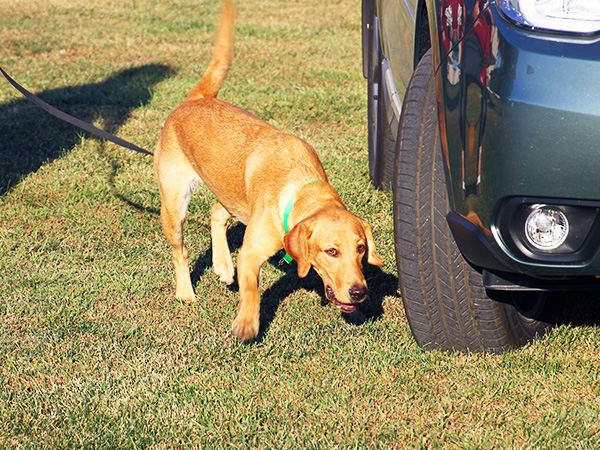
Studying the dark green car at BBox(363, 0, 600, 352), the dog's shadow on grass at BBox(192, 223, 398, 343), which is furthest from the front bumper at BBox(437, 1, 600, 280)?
the dog's shadow on grass at BBox(192, 223, 398, 343)

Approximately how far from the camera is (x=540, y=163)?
83.3 inches

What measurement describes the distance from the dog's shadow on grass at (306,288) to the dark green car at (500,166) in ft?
2.51

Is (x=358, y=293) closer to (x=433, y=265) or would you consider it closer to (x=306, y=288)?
(x=433, y=265)

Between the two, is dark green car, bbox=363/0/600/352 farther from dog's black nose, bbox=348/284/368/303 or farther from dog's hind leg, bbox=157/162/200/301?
dog's hind leg, bbox=157/162/200/301

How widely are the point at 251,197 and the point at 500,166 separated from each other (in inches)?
74.5

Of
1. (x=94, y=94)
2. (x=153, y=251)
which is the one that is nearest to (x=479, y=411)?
(x=153, y=251)

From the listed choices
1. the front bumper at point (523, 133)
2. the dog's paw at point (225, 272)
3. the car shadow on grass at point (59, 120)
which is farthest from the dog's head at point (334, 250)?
the car shadow on grass at point (59, 120)

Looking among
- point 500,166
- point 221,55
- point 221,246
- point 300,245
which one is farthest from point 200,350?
point 221,55

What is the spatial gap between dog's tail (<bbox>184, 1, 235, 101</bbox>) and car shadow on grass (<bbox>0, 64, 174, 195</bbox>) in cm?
200

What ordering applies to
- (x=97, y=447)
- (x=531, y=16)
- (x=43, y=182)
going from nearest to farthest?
(x=531, y=16)
(x=97, y=447)
(x=43, y=182)

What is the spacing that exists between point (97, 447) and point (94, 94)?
5842mm

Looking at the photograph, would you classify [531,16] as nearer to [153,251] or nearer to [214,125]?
[214,125]

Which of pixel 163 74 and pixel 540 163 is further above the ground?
pixel 540 163

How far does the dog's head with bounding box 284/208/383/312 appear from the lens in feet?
10.4
